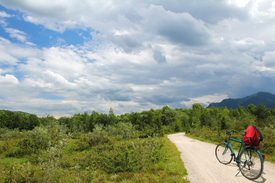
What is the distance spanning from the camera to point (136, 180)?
7.66m

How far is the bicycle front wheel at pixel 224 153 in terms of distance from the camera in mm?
7120

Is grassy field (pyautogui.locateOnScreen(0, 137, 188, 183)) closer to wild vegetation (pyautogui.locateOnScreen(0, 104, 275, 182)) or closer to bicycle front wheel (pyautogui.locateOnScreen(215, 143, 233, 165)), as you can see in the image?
wild vegetation (pyautogui.locateOnScreen(0, 104, 275, 182))

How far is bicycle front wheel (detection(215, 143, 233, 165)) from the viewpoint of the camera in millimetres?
7120

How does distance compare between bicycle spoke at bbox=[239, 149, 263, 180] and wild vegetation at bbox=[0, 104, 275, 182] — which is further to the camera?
wild vegetation at bbox=[0, 104, 275, 182]

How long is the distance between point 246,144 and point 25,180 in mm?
11079

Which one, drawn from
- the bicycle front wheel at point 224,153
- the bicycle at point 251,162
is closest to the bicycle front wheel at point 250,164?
the bicycle at point 251,162

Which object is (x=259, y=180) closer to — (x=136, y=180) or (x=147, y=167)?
(x=136, y=180)

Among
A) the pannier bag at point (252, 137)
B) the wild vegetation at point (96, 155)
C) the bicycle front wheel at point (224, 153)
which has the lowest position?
the wild vegetation at point (96, 155)

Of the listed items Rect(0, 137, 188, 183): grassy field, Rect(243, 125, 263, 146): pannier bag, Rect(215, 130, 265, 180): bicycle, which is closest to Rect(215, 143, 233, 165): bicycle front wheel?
Rect(215, 130, 265, 180): bicycle

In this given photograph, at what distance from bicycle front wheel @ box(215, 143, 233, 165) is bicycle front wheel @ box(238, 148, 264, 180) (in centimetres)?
86

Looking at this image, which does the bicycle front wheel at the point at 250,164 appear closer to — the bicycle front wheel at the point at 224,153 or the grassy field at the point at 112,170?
the bicycle front wheel at the point at 224,153

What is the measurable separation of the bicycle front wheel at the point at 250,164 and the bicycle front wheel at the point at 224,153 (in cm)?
86

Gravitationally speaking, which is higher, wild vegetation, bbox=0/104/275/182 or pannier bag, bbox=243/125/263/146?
pannier bag, bbox=243/125/263/146

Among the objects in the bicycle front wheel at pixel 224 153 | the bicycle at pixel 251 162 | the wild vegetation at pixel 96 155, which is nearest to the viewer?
the bicycle at pixel 251 162
